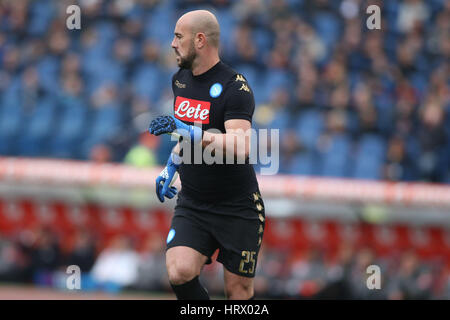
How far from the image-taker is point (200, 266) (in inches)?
222

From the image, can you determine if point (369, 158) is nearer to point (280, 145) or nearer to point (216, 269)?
point (280, 145)

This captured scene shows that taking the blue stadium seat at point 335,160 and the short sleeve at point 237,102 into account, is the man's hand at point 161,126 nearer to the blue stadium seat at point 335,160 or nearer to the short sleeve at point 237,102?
the short sleeve at point 237,102

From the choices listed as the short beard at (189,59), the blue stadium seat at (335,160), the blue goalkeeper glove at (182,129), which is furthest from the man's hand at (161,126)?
the blue stadium seat at (335,160)

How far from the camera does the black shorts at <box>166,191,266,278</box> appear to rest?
5.73 metres

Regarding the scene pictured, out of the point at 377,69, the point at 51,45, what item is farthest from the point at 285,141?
the point at 51,45

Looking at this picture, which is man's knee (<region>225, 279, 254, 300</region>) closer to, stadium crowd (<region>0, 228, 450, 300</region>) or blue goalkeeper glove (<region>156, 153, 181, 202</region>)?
blue goalkeeper glove (<region>156, 153, 181, 202</region>)

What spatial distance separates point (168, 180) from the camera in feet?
19.6

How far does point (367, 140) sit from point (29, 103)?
643cm

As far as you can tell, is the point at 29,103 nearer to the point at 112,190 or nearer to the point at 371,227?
the point at 112,190

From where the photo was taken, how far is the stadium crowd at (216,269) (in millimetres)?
11555

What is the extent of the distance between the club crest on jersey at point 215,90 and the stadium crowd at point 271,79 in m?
7.37

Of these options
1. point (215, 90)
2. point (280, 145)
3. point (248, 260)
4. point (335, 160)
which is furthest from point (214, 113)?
point (335, 160)

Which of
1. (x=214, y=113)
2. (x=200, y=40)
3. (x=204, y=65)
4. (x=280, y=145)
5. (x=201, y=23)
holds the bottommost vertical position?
(x=280, y=145)

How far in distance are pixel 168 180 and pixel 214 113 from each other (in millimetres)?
730
